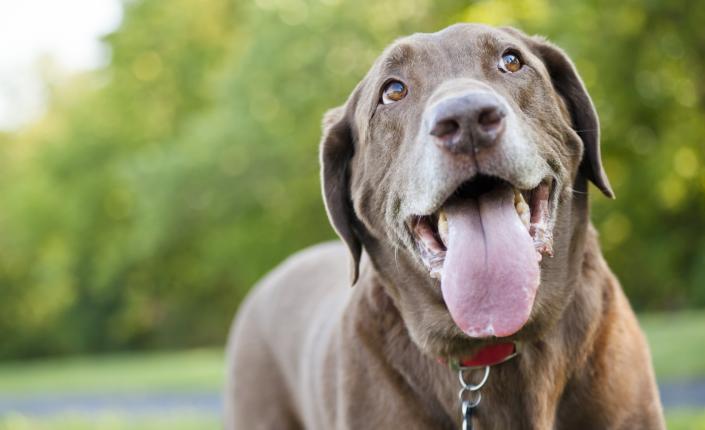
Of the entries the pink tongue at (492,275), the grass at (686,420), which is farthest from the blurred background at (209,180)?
the pink tongue at (492,275)

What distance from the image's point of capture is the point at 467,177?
3.25 metres

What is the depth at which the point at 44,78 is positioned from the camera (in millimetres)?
47312

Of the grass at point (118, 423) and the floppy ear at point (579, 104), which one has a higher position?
the floppy ear at point (579, 104)

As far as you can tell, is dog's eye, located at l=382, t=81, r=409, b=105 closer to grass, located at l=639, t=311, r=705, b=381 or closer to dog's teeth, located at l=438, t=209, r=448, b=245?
dog's teeth, located at l=438, t=209, r=448, b=245

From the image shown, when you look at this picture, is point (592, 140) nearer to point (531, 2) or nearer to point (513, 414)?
point (513, 414)

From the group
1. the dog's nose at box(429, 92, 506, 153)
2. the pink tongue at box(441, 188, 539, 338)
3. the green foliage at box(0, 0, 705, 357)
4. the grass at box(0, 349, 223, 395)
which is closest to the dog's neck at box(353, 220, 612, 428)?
the pink tongue at box(441, 188, 539, 338)

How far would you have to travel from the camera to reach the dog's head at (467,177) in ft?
10.7

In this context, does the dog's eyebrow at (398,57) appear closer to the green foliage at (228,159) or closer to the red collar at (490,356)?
the red collar at (490,356)

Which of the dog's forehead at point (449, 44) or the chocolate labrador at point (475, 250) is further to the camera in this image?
the dog's forehead at point (449, 44)

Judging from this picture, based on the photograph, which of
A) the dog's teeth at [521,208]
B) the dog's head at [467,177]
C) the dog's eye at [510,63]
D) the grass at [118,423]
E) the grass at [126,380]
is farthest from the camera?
the grass at [126,380]

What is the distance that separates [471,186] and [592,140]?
2.59ft

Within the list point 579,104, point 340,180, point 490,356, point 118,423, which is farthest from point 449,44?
point 118,423

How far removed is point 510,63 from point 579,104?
47 centimetres

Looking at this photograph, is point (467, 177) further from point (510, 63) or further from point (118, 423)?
point (118, 423)
